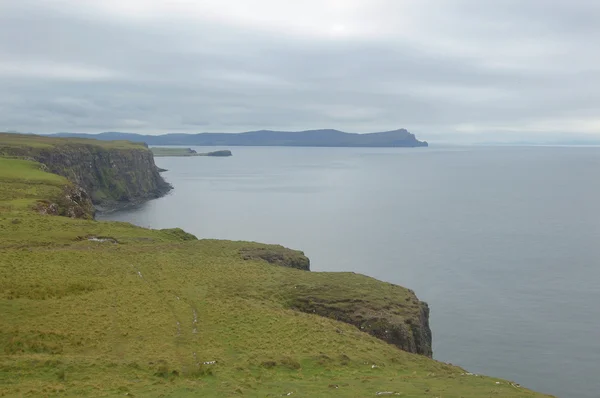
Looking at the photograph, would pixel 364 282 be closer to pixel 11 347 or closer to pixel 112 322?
pixel 112 322

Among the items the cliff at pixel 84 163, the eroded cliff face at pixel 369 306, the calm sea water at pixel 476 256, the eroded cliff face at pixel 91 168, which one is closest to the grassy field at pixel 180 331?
the eroded cliff face at pixel 369 306

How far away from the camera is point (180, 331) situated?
37.3m

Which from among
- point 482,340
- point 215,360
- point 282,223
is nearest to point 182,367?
point 215,360

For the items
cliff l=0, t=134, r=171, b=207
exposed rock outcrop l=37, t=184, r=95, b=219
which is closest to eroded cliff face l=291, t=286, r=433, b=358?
exposed rock outcrop l=37, t=184, r=95, b=219

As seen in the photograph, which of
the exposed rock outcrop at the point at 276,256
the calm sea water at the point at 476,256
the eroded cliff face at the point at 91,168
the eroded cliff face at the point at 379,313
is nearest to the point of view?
the eroded cliff face at the point at 379,313

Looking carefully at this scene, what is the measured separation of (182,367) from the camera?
3025 centimetres

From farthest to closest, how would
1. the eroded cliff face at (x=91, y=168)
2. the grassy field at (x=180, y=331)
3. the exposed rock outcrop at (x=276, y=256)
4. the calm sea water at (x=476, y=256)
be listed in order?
the eroded cliff face at (x=91, y=168), the exposed rock outcrop at (x=276, y=256), the calm sea water at (x=476, y=256), the grassy field at (x=180, y=331)

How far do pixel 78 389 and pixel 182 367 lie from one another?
6410 mm

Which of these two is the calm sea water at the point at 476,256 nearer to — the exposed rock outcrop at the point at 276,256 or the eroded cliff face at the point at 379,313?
the eroded cliff face at the point at 379,313

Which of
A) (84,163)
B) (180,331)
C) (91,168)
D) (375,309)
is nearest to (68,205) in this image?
(180,331)

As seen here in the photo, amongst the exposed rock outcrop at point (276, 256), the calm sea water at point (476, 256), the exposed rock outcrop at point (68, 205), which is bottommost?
the calm sea water at point (476, 256)

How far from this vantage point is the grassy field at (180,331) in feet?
92.1

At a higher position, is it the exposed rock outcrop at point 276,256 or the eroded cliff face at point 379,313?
the exposed rock outcrop at point 276,256

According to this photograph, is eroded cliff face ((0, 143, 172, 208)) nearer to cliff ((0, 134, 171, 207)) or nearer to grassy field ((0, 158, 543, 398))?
cliff ((0, 134, 171, 207))
